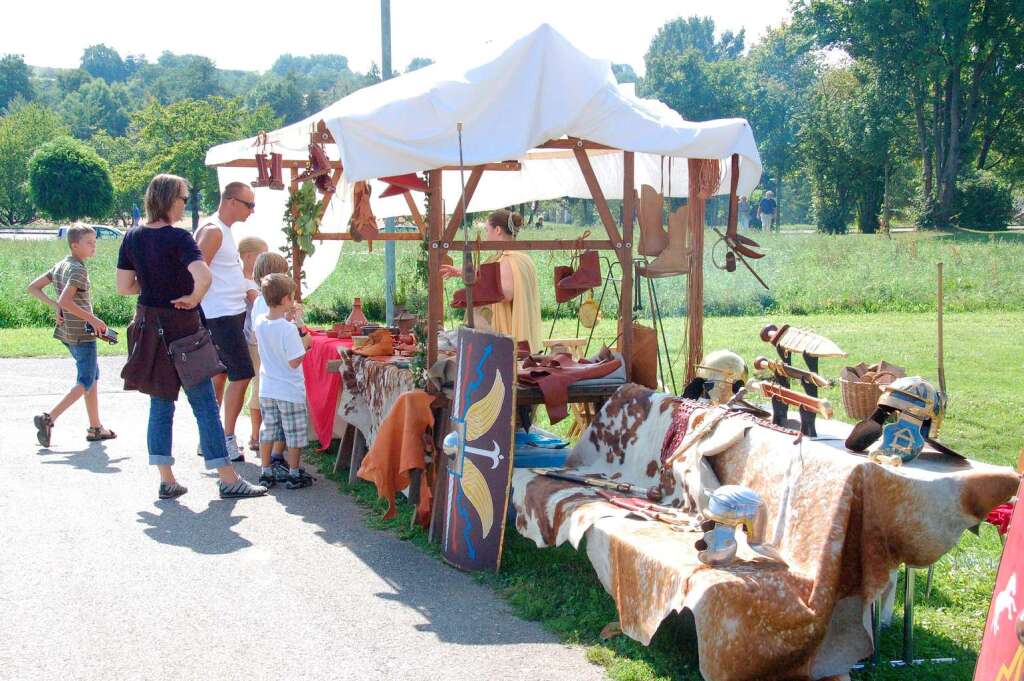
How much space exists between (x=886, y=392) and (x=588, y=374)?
222cm

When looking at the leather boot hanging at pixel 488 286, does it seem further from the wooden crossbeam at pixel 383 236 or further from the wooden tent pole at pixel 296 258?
the wooden tent pole at pixel 296 258

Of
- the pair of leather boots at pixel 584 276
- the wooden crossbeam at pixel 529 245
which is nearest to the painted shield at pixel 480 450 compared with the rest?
the wooden crossbeam at pixel 529 245

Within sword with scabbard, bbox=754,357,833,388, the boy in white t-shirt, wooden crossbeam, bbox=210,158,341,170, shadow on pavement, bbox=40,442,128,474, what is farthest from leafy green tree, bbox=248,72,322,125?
sword with scabbard, bbox=754,357,833,388

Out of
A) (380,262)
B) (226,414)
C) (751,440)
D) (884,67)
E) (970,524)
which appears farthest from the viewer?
(884,67)

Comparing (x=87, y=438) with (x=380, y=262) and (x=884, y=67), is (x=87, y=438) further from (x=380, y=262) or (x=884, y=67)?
(x=884, y=67)

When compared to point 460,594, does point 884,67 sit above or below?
above

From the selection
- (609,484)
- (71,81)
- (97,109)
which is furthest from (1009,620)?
(71,81)

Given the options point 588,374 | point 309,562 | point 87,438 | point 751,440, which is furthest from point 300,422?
point 751,440

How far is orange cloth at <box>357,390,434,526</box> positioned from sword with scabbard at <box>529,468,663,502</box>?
73 cm

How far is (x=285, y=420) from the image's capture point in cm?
710

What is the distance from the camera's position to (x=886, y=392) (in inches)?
166

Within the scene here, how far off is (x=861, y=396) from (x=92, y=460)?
5836 mm

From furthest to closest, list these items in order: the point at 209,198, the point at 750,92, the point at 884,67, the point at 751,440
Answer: the point at 750,92 → the point at 209,198 → the point at 884,67 → the point at 751,440

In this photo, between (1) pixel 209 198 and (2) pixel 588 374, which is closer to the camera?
(2) pixel 588 374
